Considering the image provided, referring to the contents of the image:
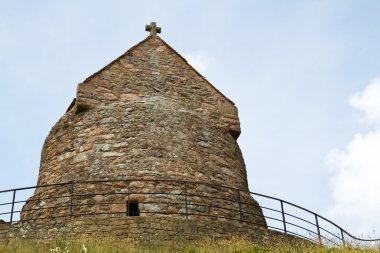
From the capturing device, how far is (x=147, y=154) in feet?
49.8

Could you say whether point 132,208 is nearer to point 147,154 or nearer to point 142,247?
point 147,154

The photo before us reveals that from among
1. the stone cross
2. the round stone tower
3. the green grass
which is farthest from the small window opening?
the stone cross

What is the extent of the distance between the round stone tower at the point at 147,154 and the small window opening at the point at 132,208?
25mm

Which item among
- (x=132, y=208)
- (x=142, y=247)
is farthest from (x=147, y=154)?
(x=142, y=247)

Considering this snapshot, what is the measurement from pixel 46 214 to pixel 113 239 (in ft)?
8.99

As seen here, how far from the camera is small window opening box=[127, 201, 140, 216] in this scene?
46.4 feet

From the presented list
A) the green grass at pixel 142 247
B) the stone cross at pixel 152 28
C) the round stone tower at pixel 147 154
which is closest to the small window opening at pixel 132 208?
the round stone tower at pixel 147 154

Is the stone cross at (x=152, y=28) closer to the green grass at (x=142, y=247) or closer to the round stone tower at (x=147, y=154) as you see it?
the round stone tower at (x=147, y=154)

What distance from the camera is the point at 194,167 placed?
1539 centimetres

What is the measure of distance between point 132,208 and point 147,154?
1.54m

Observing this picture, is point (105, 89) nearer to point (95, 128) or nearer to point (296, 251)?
point (95, 128)

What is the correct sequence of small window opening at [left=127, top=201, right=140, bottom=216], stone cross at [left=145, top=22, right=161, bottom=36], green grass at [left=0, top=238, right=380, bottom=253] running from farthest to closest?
stone cross at [left=145, top=22, right=161, bottom=36]
small window opening at [left=127, top=201, right=140, bottom=216]
green grass at [left=0, top=238, right=380, bottom=253]

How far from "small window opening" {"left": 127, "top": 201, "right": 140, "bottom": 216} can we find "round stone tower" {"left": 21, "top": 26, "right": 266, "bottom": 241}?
2cm

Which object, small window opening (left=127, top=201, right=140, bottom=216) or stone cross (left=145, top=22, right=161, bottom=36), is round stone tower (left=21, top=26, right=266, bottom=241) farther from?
stone cross (left=145, top=22, right=161, bottom=36)
